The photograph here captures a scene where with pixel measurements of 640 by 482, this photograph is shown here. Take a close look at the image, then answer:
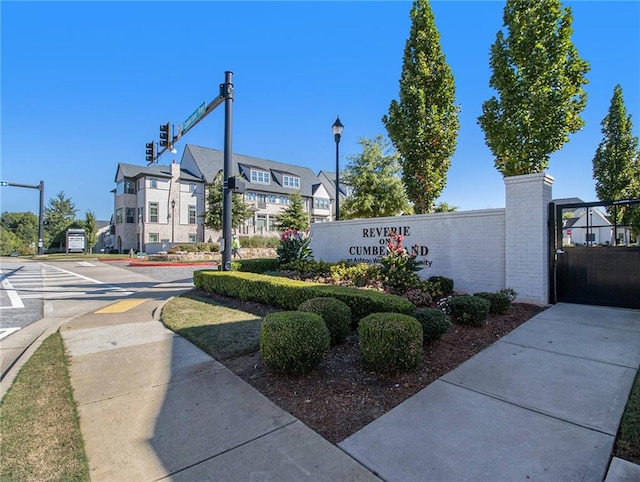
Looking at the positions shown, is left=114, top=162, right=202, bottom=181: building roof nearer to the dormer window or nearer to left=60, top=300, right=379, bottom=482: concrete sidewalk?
the dormer window

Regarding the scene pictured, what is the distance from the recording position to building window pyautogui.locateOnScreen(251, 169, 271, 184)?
42.0 meters

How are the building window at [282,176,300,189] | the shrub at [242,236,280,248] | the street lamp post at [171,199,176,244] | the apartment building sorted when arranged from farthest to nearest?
the building window at [282,176,300,189], the street lamp post at [171,199,176,244], the apartment building, the shrub at [242,236,280,248]

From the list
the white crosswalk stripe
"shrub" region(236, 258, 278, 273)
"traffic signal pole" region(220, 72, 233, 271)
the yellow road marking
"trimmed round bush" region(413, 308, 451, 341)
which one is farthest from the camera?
"shrub" region(236, 258, 278, 273)

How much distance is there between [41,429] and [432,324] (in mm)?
4330

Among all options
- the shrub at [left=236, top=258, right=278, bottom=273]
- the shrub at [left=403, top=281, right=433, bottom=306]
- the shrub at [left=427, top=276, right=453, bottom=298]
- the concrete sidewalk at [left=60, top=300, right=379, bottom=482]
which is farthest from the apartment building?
the concrete sidewalk at [left=60, top=300, right=379, bottom=482]

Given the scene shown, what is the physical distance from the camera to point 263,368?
4.18 m

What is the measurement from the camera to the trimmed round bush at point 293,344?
145 inches

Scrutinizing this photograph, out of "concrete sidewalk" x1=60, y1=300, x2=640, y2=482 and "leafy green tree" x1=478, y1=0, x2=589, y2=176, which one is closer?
"concrete sidewalk" x1=60, y1=300, x2=640, y2=482

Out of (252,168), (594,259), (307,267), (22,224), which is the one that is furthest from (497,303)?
(22,224)

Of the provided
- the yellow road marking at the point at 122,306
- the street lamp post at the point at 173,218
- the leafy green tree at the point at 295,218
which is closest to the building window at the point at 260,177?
the leafy green tree at the point at 295,218

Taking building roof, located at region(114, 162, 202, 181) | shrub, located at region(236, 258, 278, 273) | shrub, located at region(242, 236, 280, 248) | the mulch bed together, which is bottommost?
the mulch bed

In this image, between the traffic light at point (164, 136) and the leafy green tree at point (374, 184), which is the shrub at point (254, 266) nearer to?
the traffic light at point (164, 136)

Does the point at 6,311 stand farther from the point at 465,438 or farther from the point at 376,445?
the point at 465,438

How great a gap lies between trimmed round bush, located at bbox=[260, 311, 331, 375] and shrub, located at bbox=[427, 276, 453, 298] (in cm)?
451
